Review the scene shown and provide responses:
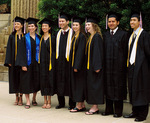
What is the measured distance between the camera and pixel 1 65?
11.4m

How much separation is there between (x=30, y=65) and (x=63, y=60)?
831 millimetres

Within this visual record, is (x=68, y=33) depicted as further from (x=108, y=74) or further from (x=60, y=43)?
(x=108, y=74)

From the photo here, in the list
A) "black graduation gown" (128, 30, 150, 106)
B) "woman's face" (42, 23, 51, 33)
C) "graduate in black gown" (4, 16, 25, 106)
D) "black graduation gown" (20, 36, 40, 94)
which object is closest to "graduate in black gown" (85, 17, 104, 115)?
"black graduation gown" (128, 30, 150, 106)

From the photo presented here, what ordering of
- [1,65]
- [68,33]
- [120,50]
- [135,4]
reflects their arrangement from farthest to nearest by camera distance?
[1,65], [135,4], [68,33], [120,50]

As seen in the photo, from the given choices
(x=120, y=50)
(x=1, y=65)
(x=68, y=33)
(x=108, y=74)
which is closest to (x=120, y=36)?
(x=120, y=50)

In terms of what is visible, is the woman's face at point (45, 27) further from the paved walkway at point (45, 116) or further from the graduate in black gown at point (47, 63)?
the paved walkway at point (45, 116)

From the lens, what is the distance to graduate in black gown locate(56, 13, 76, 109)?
20.7 ft

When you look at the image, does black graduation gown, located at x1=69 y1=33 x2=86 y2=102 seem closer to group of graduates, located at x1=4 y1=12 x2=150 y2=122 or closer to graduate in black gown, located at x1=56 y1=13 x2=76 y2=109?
group of graduates, located at x1=4 y1=12 x2=150 y2=122

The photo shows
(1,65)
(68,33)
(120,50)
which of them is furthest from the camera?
(1,65)

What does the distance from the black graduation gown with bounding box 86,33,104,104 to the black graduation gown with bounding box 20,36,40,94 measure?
1459 millimetres

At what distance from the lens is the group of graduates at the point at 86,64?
536cm

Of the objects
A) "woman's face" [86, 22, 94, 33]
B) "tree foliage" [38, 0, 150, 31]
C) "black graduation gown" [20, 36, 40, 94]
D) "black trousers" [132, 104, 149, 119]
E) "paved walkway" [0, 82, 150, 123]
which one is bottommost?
"paved walkway" [0, 82, 150, 123]

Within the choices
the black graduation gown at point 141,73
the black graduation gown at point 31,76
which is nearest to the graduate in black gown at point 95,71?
the black graduation gown at point 141,73

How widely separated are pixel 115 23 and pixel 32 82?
7.85ft
